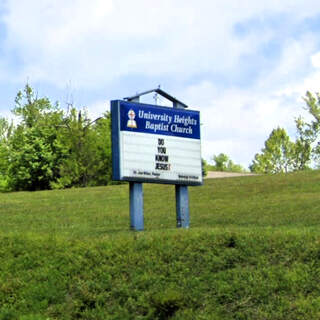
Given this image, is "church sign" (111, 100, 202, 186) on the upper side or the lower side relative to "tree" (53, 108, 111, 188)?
lower

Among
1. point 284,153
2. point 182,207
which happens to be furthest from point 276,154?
point 182,207

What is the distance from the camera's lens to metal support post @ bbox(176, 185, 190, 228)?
49.2 feet

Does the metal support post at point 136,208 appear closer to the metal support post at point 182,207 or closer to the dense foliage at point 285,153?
the metal support post at point 182,207

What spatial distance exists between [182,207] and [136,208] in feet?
4.51

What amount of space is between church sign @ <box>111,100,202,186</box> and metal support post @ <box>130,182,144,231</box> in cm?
28

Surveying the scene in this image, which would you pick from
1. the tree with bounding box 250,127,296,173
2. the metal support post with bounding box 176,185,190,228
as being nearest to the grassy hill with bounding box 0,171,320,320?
the metal support post with bounding box 176,185,190,228

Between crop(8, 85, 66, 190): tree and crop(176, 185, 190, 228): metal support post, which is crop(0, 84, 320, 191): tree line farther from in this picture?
crop(176, 185, 190, 228): metal support post

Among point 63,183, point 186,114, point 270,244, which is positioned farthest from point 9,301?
point 63,183

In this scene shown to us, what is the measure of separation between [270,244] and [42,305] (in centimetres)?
361

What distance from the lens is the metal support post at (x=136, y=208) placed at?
46.5ft

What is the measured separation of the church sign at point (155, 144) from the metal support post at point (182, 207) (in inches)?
12.5

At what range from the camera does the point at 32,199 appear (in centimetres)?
2605

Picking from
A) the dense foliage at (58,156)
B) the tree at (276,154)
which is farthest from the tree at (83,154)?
the tree at (276,154)

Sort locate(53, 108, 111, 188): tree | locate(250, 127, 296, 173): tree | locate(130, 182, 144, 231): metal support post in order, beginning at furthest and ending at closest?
locate(250, 127, 296, 173): tree
locate(53, 108, 111, 188): tree
locate(130, 182, 144, 231): metal support post
